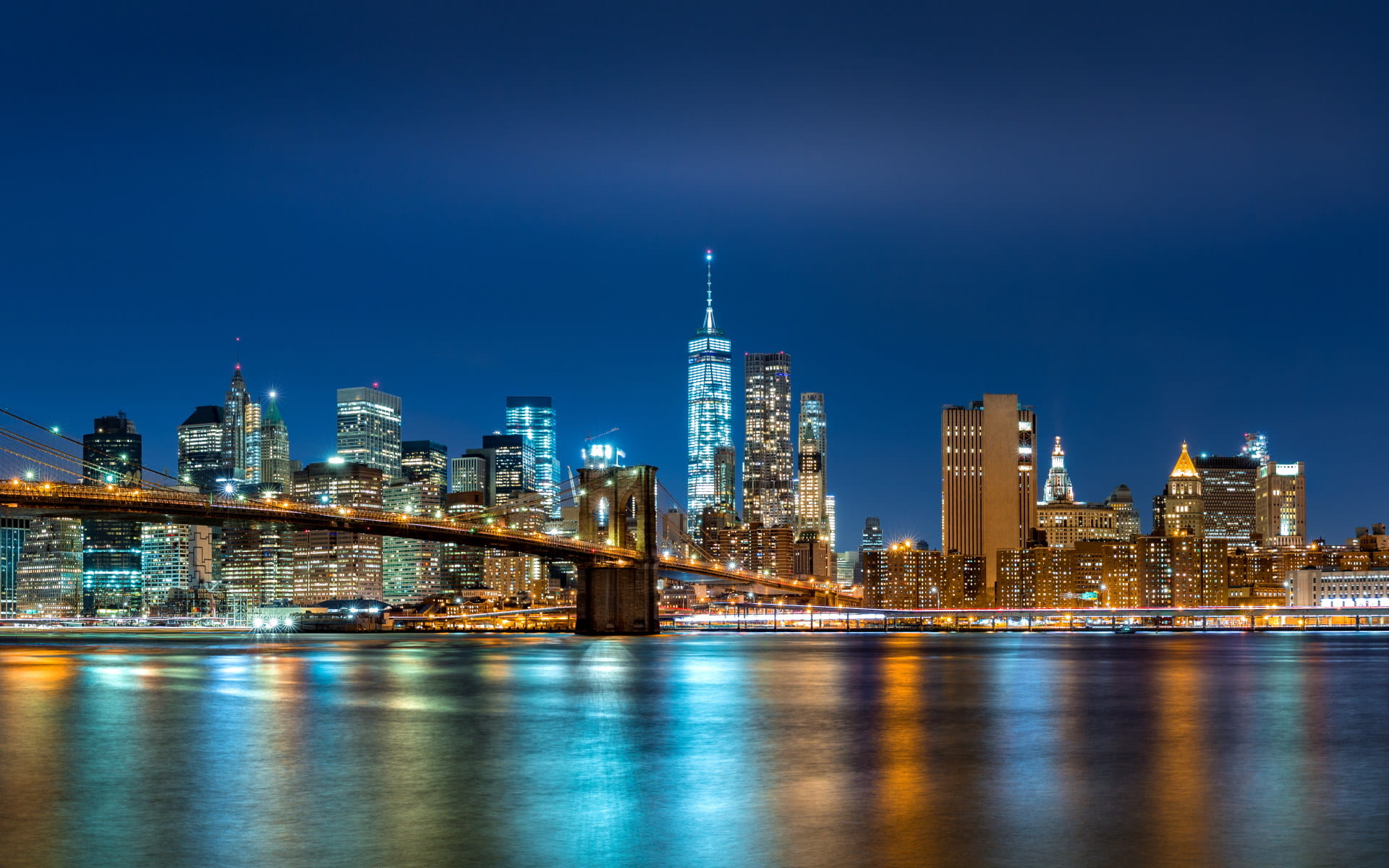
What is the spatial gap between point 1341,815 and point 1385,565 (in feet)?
650

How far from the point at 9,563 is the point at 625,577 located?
119 m

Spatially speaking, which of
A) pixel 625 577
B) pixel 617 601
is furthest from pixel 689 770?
pixel 617 601

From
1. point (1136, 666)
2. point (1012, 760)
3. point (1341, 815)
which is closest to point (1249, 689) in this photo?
point (1136, 666)

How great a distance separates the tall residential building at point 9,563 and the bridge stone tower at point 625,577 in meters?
97.3

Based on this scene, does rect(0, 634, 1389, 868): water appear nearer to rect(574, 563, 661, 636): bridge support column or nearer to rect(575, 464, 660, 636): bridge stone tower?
rect(574, 563, 661, 636): bridge support column

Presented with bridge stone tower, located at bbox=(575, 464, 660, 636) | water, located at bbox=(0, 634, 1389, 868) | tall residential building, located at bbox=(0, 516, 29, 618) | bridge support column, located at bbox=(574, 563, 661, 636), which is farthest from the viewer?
tall residential building, located at bbox=(0, 516, 29, 618)

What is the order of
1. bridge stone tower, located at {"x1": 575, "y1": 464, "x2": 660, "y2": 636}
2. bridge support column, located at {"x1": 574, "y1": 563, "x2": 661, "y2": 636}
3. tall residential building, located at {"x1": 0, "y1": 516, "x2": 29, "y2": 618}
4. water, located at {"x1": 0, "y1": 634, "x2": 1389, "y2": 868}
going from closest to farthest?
water, located at {"x1": 0, "y1": 634, "x2": 1389, "y2": 868} → bridge support column, located at {"x1": 574, "y1": 563, "x2": 661, "y2": 636} → bridge stone tower, located at {"x1": 575, "y1": 464, "x2": 660, "y2": 636} → tall residential building, located at {"x1": 0, "y1": 516, "x2": 29, "y2": 618}

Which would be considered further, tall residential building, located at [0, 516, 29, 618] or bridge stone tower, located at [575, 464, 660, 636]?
tall residential building, located at [0, 516, 29, 618]

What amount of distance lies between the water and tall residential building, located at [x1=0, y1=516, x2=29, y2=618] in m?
137

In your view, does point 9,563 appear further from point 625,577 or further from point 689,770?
point 689,770

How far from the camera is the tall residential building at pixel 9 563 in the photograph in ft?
571

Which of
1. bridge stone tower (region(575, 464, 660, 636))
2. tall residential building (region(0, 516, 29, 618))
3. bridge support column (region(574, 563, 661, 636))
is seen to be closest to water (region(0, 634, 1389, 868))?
bridge support column (region(574, 563, 661, 636))

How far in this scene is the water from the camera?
1667cm

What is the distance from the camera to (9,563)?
7249 inches
